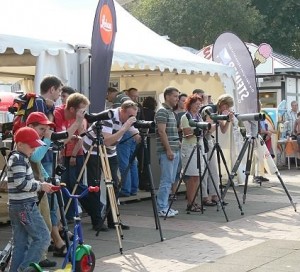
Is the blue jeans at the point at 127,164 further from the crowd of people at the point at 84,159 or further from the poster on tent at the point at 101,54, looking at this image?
the poster on tent at the point at 101,54

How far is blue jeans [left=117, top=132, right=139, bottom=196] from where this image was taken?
11234 mm

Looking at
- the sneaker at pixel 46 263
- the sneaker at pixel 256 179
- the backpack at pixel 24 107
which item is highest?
the backpack at pixel 24 107

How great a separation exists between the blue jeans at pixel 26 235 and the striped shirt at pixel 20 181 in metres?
0.07

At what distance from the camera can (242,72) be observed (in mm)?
14289

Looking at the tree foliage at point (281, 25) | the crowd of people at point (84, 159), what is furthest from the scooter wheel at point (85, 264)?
the tree foliage at point (281, 25)

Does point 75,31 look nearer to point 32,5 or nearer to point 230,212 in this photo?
point 32,5

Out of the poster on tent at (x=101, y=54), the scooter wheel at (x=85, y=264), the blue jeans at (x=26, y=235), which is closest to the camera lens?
the blue jeans at (x=26, y=235)

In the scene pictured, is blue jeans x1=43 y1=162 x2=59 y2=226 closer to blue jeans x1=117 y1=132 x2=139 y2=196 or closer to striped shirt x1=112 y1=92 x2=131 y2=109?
blue jeans x1=117 y1=132 x2=139 y2=196

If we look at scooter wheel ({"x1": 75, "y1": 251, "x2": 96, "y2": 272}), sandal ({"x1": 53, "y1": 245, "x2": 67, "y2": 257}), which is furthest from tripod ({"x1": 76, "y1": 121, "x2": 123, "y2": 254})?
scooter wheel ({"x1": 75, "y1": 251, "x2": 96, "y2": 272})

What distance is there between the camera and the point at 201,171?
10125mm

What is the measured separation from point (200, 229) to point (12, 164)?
13.3 feet

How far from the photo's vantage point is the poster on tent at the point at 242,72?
46.7ft

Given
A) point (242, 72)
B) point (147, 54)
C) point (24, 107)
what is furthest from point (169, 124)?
point (242, 72)

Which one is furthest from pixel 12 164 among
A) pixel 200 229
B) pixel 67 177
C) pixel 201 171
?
pixel 201 171
